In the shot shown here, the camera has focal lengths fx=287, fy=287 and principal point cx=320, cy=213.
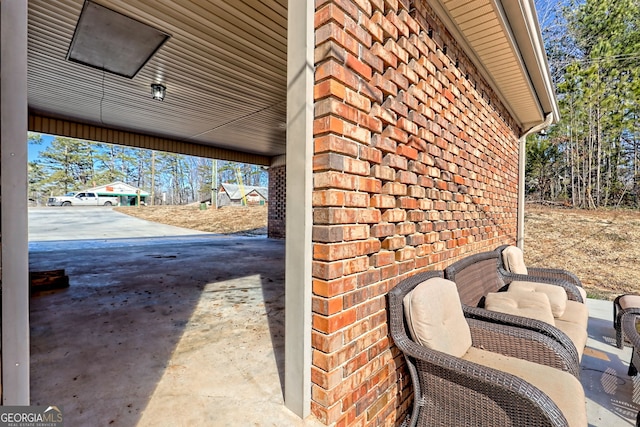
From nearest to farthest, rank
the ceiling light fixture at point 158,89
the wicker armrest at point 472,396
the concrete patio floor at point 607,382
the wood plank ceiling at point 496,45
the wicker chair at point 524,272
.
Result: the wicker armrest at point 472,396, the concrete patio floor at point 607,382, the wood plank ceiling at point 496,45, the wicker chair at point 524,272, the ceiling light fixture at point 158,89

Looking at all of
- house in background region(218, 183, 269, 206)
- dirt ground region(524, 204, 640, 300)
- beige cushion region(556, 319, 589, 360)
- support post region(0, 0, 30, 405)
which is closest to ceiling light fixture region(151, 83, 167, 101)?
support post region(0, 0, 30, 405)

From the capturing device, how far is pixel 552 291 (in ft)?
9.11

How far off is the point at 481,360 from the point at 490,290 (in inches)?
61.3

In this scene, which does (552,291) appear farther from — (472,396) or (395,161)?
(395,161)

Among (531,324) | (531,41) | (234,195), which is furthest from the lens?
(234,195)

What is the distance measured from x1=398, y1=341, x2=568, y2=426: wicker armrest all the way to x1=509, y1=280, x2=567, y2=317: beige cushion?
180 centimetres

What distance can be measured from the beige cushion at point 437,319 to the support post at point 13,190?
1.59m

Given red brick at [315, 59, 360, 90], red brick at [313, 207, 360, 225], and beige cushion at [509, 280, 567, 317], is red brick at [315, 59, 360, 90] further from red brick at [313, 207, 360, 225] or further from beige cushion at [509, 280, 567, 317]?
beige cushion at [509, 280, 567, 317]

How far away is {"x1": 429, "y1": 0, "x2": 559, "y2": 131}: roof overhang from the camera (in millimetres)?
2365

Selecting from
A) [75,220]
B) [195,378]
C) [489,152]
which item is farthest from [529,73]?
[75,220]

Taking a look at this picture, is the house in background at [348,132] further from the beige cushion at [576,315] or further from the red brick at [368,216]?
the beige cushion at [576,315]

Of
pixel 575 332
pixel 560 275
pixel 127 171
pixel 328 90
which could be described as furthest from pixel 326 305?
pixel 127 171

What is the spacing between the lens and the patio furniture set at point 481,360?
1307 mm

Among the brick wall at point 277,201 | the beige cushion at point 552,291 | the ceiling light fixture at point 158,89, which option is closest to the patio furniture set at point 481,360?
the beige cushion at point 552,291
